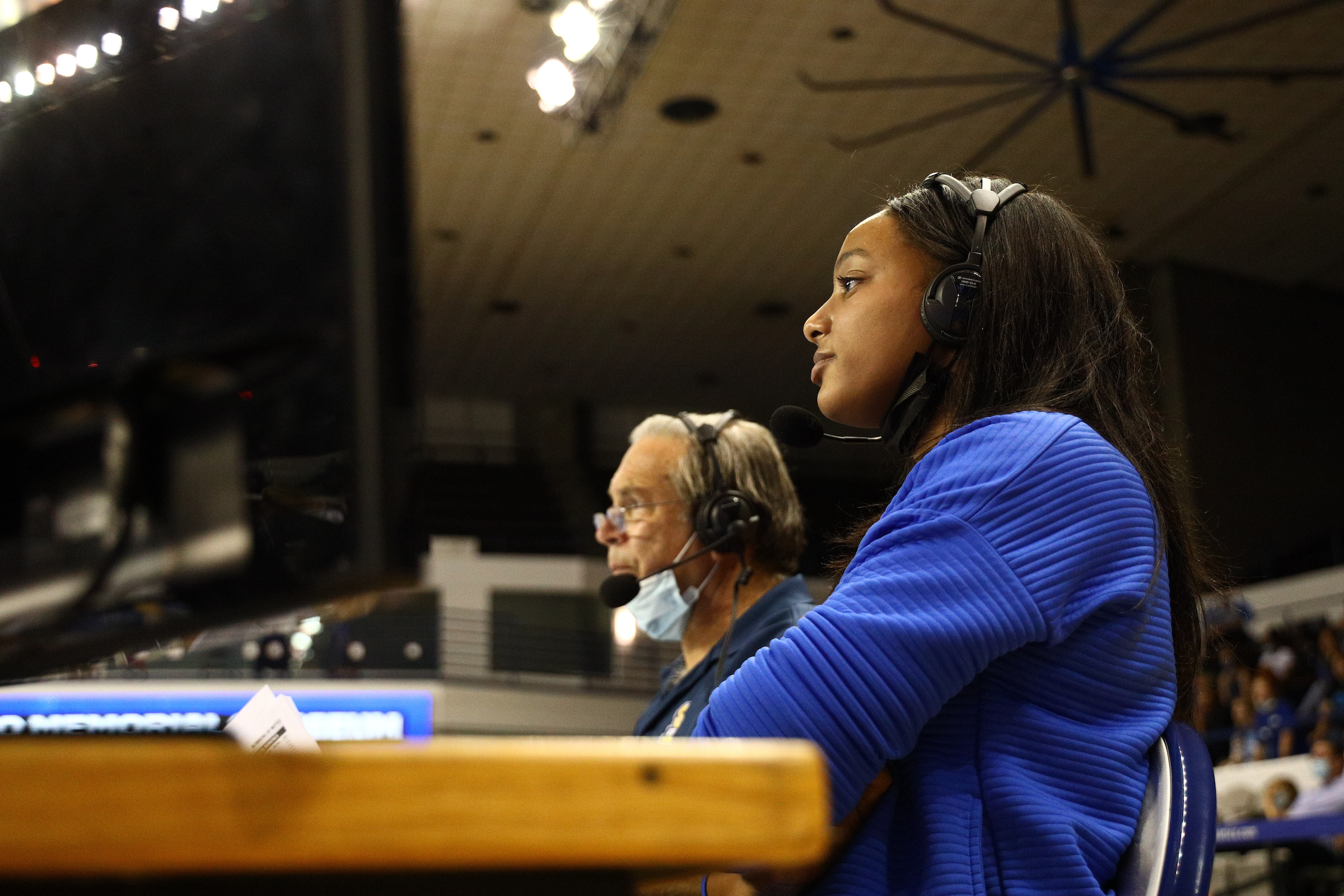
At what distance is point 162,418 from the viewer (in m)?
0.44

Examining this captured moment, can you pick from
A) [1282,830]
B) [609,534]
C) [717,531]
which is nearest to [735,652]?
[717,531]

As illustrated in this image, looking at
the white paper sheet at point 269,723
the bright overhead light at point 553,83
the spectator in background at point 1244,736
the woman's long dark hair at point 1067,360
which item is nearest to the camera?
the white paper sheet at point 269,723

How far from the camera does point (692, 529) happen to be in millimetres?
2293

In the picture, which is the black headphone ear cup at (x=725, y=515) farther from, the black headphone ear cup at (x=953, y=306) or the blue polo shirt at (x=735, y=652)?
the black headphone ear cup at (x=953, y=306)

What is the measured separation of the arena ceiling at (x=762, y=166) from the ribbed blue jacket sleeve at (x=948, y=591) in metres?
5.45

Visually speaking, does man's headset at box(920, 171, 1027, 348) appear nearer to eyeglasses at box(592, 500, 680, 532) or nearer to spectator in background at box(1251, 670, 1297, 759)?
eyeglasses at box(592, 500, 680, 532)

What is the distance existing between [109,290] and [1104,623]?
0.79 metres

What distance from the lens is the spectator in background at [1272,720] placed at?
7.16 meters

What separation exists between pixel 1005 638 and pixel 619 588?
4.22 ft

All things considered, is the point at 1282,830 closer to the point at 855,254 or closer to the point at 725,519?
the point at 725,519

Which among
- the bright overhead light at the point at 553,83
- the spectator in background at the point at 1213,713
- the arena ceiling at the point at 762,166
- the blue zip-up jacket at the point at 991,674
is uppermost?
the arena ceiling at the point at 762,166

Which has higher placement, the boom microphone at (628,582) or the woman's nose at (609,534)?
the woman's nose at (609,534)

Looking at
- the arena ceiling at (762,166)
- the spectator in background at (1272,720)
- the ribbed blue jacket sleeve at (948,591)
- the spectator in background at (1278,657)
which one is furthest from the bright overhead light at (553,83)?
the ribbed blue jacket sleeve at (948,591)

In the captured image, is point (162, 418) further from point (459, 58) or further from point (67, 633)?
point (459, 58)
